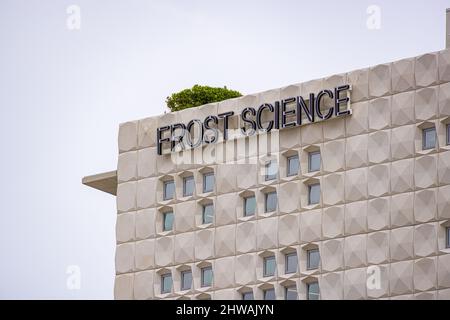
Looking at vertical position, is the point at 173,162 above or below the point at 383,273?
above

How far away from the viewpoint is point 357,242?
123 metres

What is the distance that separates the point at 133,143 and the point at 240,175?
8.09 meters

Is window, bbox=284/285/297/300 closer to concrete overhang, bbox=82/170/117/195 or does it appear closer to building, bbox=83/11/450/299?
building, bbox=83/11/450/299

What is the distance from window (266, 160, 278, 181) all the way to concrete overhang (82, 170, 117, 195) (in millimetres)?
11503

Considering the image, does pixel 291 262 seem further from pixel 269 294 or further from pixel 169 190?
pixel 169 190

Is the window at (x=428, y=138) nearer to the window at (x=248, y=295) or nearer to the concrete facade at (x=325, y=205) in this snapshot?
the concrete facade at (x=325, y=205)

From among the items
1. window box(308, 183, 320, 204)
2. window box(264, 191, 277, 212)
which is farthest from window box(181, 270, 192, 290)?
window box(308, 183, 320, 204)

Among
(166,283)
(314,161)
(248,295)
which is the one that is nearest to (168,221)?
(166,283)

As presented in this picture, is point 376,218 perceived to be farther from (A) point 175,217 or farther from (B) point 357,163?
(A) point 175,217

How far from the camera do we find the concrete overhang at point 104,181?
5320 inches

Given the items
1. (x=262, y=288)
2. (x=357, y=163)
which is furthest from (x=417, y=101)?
(x=262, y=288)

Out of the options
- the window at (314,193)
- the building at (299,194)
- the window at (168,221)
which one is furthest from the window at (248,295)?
the window at (168,221)
